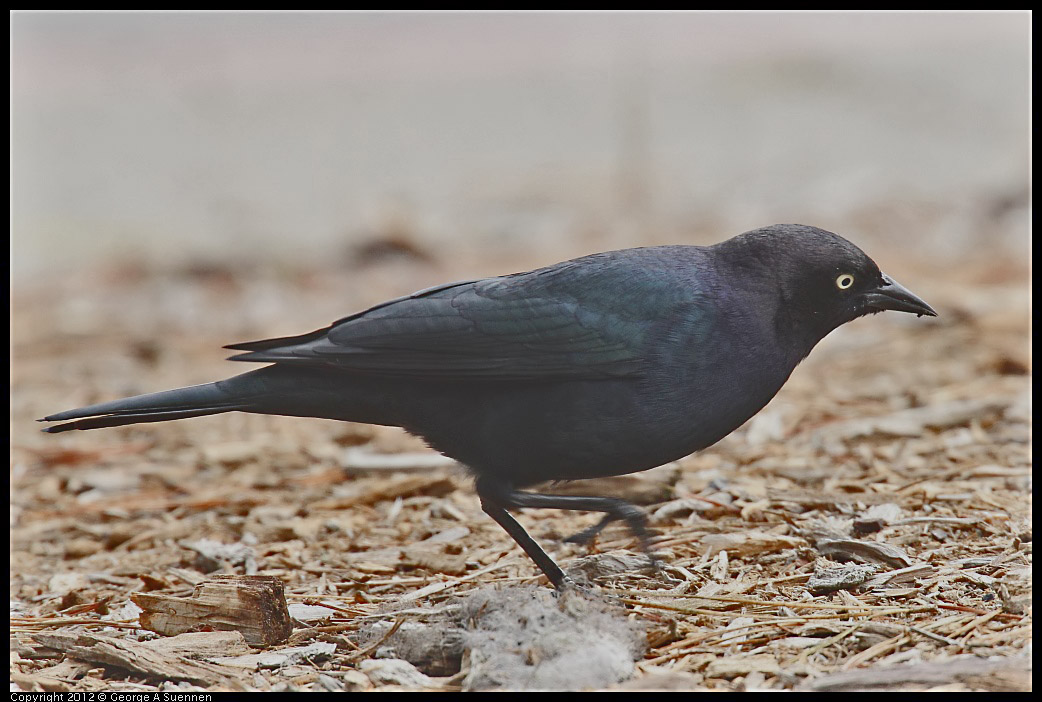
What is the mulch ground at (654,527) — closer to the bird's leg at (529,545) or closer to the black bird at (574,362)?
the bird's leg at (529,545)

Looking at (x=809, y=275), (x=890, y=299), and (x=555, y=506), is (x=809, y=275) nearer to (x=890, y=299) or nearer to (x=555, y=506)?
(x=890, y=299)

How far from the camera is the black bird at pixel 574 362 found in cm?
384

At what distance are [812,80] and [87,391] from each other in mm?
9715

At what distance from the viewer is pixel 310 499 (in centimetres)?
532

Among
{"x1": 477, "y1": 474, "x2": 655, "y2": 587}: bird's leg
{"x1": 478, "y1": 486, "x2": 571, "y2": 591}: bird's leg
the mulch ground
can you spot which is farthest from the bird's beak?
{"x1": 478, "y1": 486, "x2": 571, "y2": 591}: bird's leg

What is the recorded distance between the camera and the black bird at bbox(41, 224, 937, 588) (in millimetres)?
3840

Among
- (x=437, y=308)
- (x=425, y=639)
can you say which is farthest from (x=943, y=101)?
(x=425, y=639)

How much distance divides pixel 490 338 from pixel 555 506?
1.94ft

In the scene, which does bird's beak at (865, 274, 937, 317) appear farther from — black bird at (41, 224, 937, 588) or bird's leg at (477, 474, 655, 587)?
bird's leg at (477, 474, 655, 587)

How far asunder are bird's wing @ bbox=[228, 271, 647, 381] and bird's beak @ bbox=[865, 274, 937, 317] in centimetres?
84

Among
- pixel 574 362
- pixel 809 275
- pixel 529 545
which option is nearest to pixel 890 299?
pixel 809 275

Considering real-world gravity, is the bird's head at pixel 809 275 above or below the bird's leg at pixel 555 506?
above

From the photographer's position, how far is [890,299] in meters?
4.14

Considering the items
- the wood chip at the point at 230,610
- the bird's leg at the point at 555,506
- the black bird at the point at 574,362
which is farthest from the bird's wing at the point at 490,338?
the wood chip at the point at 230,610
